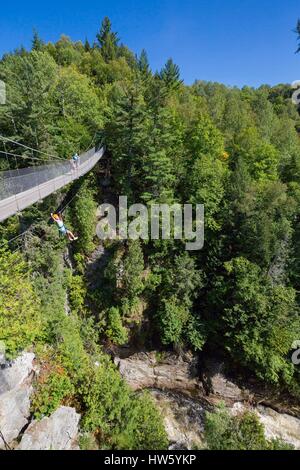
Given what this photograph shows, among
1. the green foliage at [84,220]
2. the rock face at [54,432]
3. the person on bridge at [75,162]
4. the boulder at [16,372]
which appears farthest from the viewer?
the green foliage at [84,220]

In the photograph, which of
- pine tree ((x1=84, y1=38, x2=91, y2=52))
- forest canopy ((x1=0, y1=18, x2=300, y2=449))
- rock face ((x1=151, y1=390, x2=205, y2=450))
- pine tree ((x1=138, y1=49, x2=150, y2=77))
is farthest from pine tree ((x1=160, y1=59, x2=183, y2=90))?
rock face ((x1=151, y1=390, x2=205, y2=450))

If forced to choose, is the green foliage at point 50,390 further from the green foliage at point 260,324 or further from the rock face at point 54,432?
the green foliage at point 260,324

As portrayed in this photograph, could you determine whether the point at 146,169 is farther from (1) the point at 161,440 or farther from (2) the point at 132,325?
(1) the point at 161,440

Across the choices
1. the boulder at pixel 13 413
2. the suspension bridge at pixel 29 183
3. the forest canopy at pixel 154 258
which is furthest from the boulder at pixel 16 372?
the suspension bridge at pixel 29 183

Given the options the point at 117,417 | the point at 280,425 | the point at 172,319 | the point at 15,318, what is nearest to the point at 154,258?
the point at 172,319
